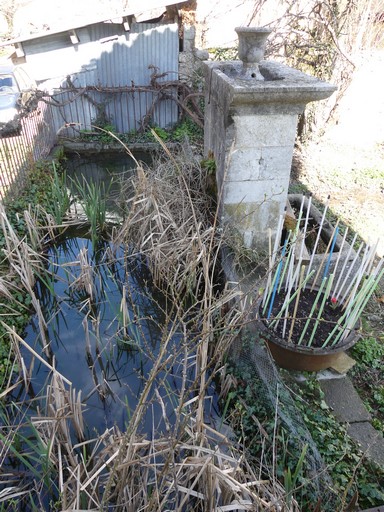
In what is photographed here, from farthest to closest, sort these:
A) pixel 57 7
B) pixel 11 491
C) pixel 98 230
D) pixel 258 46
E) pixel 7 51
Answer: pixel 57 7 → pixel 7 51 → pixel 98 230 → pixel 258 46 → pixel 11 491

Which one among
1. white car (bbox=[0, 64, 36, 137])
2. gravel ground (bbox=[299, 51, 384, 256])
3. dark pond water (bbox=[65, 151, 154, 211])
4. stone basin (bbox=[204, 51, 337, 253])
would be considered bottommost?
dark pond water (bbox=[65, 151, 154, 211])

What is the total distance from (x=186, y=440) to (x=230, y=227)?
1.91m

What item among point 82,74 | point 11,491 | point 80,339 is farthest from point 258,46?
point 82,74

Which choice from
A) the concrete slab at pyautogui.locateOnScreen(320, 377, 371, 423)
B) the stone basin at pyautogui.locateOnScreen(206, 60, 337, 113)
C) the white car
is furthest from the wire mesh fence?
the concrete slab at pyautogui.locateOnScreen(320, 377, 371, 423)

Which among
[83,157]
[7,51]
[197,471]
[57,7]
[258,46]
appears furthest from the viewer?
[57,7]

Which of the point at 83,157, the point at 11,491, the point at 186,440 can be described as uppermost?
the point at 186,440

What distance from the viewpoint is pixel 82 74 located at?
8250mm

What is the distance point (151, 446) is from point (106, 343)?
1265 millimetres

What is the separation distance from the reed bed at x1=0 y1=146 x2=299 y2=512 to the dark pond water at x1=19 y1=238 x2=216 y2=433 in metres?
0.11

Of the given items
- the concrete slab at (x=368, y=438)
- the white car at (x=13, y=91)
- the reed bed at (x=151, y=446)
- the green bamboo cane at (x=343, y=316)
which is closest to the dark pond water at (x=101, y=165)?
the white car at (x=13, y=91)

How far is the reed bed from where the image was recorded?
6.10ft

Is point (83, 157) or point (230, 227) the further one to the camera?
point (83, 157)

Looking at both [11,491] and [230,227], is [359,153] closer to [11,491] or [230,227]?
[230,227]

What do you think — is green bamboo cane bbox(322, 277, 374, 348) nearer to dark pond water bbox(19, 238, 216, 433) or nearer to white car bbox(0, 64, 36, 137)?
dark pond water bbox(19, 238, 216, 433)
